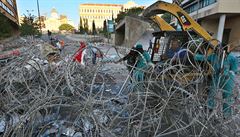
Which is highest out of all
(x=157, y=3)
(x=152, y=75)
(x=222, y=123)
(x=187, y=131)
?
(x=157, y=3)

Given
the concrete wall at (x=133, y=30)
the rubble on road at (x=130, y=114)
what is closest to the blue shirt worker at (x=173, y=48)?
the rubble on road at (x=130, y=114)

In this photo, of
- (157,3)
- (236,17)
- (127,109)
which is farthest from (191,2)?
(127,109)

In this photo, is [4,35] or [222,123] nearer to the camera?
[222,123]

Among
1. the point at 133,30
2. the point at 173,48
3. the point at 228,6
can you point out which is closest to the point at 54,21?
the point at 133,30

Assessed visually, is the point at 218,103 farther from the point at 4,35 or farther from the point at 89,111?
the point at 4,35

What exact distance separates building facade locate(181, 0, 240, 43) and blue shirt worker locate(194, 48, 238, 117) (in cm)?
2031

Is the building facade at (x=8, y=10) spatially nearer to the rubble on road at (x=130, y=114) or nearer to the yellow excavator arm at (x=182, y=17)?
the yellow excavator arm at (x=182, y=17)

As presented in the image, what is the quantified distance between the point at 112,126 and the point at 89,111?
1.92 ft

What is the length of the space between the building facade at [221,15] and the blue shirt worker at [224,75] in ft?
66.6

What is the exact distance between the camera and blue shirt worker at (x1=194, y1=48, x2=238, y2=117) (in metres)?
3.85

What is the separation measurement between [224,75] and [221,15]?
2197cm

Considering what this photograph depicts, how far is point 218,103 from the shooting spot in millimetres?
3607

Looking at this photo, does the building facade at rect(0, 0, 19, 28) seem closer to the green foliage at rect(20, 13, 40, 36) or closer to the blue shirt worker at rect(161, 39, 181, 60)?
the green foliage at rect(20, 13, 40, 36)

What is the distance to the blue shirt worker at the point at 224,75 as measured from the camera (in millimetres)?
3848
